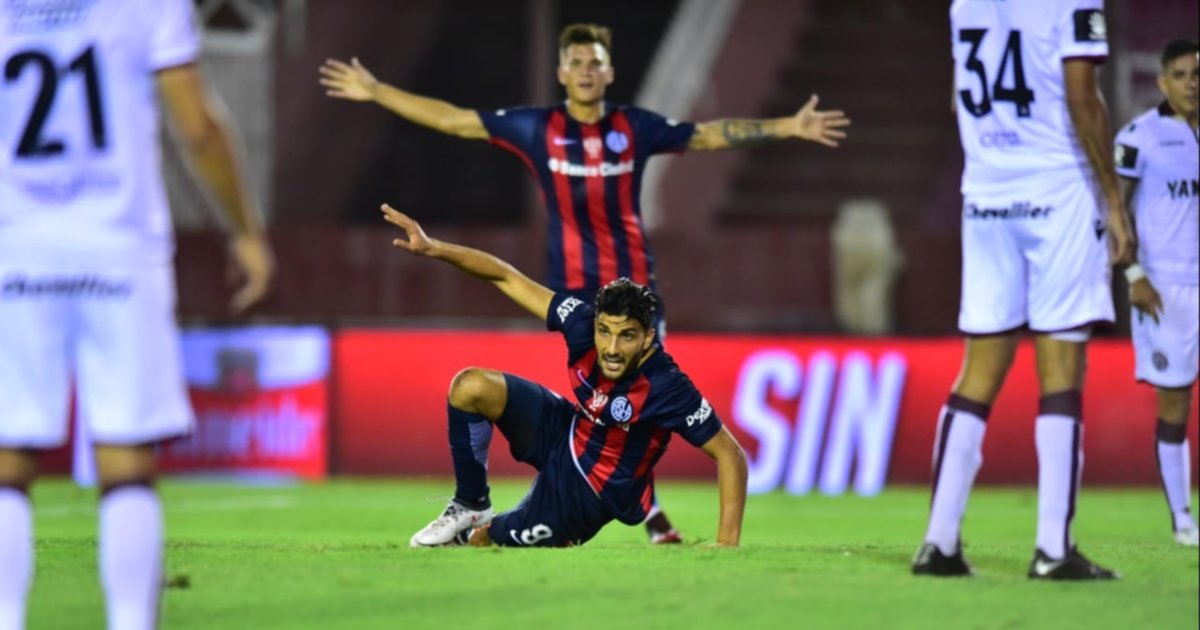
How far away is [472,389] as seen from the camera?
796 cm

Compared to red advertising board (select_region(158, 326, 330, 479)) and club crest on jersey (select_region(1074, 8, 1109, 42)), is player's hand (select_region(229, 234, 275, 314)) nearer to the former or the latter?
club crest on jersey (select_region(1074, 8, 1109, 42))

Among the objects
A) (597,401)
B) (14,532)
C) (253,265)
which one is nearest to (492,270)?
(597,401)

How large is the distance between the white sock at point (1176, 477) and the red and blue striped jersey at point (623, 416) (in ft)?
9.16

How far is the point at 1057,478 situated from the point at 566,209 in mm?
3876

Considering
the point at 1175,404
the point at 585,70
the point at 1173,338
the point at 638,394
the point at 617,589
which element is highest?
the point at 585,70

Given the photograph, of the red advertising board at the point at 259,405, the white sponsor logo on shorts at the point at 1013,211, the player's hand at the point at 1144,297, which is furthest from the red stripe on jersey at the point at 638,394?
the red advertising board at the point at 259,405

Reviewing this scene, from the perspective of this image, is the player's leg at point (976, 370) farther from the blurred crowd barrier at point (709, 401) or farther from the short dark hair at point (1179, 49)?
the blurred crowd barrier at point (709, 401)

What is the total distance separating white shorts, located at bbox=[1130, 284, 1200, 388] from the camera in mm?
9320

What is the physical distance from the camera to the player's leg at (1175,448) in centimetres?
930

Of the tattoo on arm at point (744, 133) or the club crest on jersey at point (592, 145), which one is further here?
the club crest on jersey at point (592, 145)

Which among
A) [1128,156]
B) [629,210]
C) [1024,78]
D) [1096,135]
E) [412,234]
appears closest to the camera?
[1096,135]

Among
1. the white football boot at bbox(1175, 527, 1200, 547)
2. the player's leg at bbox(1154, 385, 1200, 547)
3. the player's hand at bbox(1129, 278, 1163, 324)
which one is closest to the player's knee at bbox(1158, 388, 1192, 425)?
the player's leg at bbox(1154, 385, 1200, 547)

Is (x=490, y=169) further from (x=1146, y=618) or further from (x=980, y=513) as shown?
(x=1146, y=618)

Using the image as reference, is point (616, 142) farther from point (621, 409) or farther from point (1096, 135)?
point (1096, 135)
